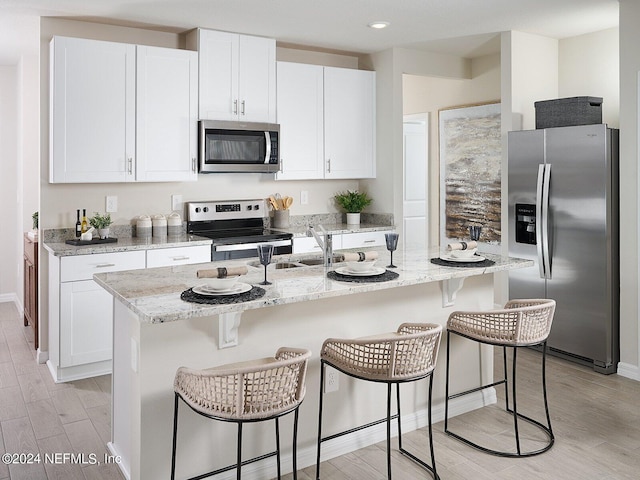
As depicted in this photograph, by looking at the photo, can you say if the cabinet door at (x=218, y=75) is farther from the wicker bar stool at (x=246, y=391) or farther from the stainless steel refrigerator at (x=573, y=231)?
the wicker bar stool at (x=246, y=391)

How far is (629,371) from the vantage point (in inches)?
157

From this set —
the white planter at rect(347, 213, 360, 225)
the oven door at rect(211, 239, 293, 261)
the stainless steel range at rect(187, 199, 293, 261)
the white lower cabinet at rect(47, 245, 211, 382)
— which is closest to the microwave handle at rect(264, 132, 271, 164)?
the stainless steel range at rect(187, 199, 293, 261)

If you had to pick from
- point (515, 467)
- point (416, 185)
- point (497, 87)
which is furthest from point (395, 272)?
point (416, 185)

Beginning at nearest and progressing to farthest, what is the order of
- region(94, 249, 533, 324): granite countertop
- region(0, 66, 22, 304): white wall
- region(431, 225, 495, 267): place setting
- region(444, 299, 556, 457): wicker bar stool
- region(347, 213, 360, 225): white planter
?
region(94, 249, 533, 324): granite countertop
region(444, 299, 556, 457): wicker bar stool
region(431, 225, 495, 267): place setting
region(347, 213, 360, 225): white planter
region(0, 66, 22, 304): white wall

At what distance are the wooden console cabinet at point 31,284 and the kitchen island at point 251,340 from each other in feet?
7.23

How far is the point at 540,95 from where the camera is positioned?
4.99 m

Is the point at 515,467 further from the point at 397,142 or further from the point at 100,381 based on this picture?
the point at 397,142

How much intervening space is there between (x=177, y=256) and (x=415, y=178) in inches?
131

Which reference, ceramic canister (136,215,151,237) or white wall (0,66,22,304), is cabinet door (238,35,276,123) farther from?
white wall (0,66,22,304)

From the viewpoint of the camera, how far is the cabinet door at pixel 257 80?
186 inches

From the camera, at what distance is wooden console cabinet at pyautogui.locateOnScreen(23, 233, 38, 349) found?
183 inches

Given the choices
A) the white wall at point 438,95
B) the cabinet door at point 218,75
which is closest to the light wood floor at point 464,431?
the cabinet door at point 218,75

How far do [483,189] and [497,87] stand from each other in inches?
38.9

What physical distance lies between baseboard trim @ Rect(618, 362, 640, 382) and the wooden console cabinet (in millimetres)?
4312
